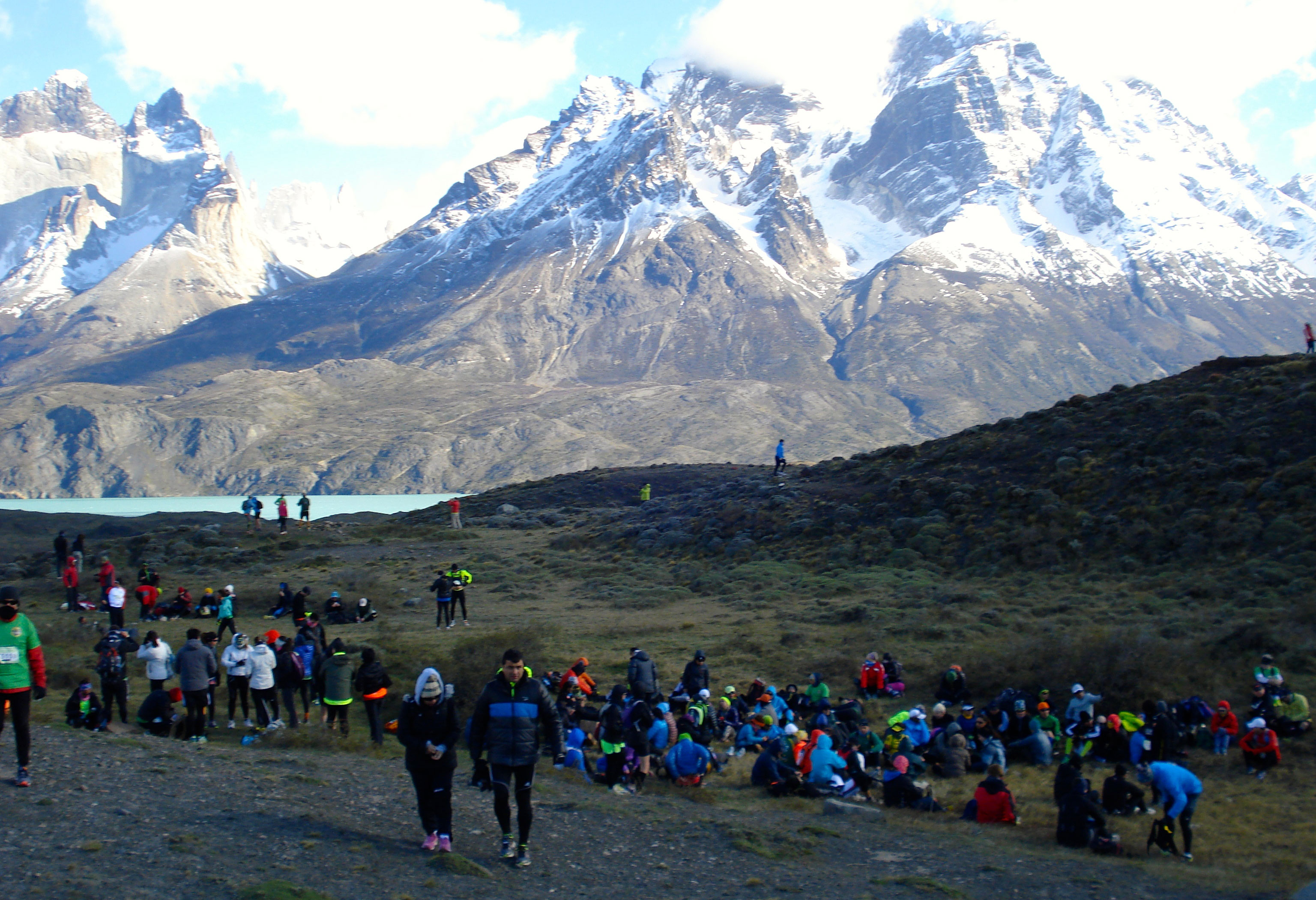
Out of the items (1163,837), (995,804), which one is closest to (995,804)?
(995,804)

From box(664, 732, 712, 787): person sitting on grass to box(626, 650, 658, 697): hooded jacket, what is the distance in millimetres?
2336

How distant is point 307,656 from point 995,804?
42.5ft

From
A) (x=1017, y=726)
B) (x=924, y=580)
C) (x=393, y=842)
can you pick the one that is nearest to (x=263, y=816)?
(x=393, y=842)

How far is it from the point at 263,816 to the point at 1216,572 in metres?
26.3

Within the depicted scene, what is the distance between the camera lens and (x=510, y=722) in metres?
10.4

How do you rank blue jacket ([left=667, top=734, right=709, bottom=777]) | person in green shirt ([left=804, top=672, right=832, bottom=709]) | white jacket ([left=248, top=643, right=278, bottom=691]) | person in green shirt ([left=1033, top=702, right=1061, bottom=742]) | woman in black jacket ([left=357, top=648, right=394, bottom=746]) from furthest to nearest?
person in green shirt ([left=804, top=672, right=832, bottom=709])
white jacket ([left=248, top=643, right=278, bottom=691])
person in green shirt ([left=1033, top=702, right=1061, bottom=742])
woman in black jacket ([left=357, top=648, right=394, bottom=746])
blue jacket ([left=667, top=734, right=709, bottom=777])

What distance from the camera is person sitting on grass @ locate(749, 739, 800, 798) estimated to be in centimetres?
1539

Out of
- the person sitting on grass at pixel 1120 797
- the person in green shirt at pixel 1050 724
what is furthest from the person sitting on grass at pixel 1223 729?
the person sitting on grass at pixel 1120 797

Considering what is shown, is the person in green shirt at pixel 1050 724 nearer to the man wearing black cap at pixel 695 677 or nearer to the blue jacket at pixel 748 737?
Result: the blue jacket at pixel 748 737

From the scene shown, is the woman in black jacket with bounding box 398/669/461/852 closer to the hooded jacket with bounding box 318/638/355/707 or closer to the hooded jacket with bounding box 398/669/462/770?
the hooded jacket with bounding box 398/669/462/770

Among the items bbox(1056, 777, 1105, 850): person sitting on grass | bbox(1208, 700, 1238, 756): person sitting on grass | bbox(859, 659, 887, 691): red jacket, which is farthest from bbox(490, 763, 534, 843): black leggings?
bbox(859, 659, 887, 691): red jacket

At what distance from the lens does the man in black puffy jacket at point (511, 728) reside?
10383 mm

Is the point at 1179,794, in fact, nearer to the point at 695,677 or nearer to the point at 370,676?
the point at 695,677

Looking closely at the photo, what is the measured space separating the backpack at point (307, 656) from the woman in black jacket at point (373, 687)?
8.06 ft
